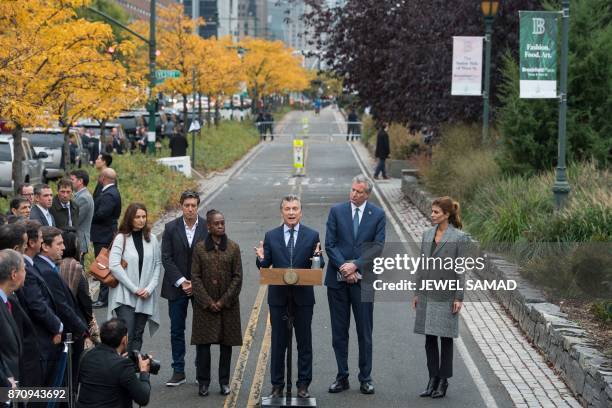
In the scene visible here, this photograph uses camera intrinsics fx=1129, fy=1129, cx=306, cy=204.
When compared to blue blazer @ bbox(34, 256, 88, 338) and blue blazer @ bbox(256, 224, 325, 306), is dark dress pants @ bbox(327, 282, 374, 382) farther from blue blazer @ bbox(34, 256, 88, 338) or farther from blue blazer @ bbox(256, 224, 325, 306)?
blue blazer @ bbox(34, 256, 88, 338)

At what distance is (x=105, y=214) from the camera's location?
49.1 ft

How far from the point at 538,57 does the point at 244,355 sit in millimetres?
9672

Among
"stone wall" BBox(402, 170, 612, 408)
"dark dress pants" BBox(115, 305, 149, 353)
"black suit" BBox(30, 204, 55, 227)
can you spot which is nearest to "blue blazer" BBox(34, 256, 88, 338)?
"dark dress pants" BBox(115, 305, 149, 353)

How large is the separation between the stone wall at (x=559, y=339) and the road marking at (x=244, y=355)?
3192mm

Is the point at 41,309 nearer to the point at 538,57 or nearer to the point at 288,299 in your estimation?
the point at 288,299

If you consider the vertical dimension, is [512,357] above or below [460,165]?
below

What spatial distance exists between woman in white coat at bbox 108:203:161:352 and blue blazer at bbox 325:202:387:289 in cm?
172

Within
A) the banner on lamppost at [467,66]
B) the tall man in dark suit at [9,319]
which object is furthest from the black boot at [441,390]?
the banner on lamppost at [467,66]

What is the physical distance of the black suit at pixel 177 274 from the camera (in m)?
11.0

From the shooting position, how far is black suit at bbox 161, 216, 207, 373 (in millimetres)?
11031

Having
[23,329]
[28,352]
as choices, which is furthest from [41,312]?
[28,352]

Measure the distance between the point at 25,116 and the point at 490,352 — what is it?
1133 centimetres

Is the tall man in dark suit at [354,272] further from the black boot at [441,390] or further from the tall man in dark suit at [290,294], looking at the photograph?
the black boot at [441,390]

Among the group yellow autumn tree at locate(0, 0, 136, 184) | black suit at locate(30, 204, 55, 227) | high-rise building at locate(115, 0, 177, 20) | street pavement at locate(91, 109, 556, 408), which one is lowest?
street pavement at locate(91, 109, 556, 408)
